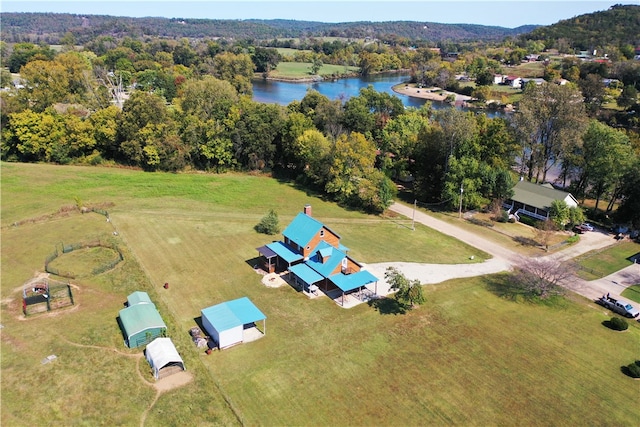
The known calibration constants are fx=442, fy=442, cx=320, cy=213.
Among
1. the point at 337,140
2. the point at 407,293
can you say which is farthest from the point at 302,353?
the point at 337,140

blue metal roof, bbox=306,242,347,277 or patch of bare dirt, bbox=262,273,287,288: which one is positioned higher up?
blue metal roof, bbox=306,242,347,277

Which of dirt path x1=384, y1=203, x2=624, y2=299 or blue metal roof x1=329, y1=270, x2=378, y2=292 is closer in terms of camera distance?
blue metal roof x1=329, y1=270, x2=378, y2=292

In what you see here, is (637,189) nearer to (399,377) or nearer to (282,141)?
(399,377)

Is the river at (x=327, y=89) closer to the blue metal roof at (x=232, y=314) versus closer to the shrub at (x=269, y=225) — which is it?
the shrub at (x=269, y=225)

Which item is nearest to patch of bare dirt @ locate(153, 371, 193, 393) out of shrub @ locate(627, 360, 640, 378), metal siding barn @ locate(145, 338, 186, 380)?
metal siding barn @ locate(145, 338, 186, 380)

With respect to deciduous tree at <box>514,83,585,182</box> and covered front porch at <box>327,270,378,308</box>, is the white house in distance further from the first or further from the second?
covered front porch at <box>327,270,378,308</box>

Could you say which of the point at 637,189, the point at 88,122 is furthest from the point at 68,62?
the point at 637,189

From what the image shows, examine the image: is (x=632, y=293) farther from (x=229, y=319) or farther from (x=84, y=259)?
(x=84, y=259)
